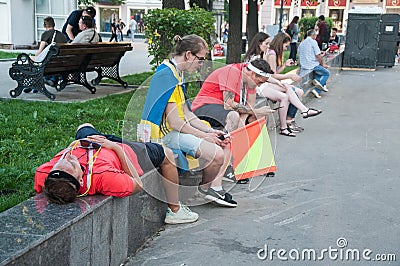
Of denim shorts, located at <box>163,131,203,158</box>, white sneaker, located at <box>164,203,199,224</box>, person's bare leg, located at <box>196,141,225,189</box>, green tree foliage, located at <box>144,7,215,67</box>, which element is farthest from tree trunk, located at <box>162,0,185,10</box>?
white sneaker, located at <box>164,203,199,224</box>

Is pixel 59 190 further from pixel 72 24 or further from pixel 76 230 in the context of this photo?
pixel 72 24

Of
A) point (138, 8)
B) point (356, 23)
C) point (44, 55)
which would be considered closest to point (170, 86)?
point (44, 55)

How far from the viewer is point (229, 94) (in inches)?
250

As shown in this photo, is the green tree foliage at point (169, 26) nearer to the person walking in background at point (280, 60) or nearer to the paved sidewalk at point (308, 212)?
the person walking in background at point (280, 60)

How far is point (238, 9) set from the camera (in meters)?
14.6

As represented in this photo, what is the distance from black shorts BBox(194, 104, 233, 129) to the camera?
19.8 feet

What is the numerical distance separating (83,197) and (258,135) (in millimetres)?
3238

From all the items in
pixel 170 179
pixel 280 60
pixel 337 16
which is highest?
pixel 337 16

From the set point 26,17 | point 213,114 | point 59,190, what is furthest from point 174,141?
point 26,17

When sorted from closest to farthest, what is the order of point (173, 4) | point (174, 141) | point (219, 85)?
1. point (174, 141)
2. point (219, 85)
3. point (173, 4)

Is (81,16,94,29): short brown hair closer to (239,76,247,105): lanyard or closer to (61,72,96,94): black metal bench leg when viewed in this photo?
(61,72,96,94): black metal bench leg

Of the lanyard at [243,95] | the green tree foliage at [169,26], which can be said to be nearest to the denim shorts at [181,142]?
the lanyard at [243,95]

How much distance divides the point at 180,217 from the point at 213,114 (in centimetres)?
158

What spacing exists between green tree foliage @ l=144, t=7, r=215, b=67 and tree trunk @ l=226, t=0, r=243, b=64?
14.6ft
